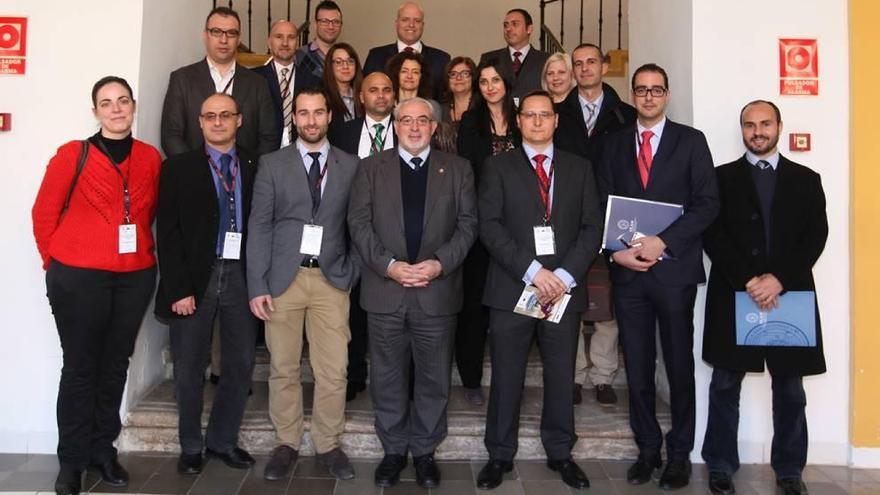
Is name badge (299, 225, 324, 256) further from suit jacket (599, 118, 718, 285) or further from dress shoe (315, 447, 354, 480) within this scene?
suit jacket (599, 118, 718, 285)

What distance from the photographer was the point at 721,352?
313 cm

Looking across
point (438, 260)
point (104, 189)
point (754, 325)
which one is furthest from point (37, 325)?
point (754, 325)

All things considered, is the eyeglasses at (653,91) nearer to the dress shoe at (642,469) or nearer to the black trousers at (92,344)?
the dress shoe at (642,469)

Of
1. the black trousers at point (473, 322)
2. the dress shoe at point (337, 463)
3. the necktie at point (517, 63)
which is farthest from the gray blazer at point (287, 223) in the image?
the necktie at point (517, 63)

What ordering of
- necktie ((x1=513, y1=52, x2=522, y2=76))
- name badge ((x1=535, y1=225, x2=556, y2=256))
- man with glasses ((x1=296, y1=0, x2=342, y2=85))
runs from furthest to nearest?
necktie ((x1=513, y1=52, x2=522, y2=76)), man with glasses ((x1=296, y1=0, x2=342, y2=85)), name badge ((x1=535, y1=225, x2=556, y2=256))

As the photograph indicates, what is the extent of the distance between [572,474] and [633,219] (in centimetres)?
129

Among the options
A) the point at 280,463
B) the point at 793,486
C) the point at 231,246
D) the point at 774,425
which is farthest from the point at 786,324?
the point at 231,246

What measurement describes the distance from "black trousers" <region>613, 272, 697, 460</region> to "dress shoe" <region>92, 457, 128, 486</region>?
2548mm

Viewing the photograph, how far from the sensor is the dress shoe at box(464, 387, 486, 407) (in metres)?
3.67

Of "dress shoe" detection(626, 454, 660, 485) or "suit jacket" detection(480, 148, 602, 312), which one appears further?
"dress shoe" detection(626, 454, 660, 485)

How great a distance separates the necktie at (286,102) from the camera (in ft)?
13.2

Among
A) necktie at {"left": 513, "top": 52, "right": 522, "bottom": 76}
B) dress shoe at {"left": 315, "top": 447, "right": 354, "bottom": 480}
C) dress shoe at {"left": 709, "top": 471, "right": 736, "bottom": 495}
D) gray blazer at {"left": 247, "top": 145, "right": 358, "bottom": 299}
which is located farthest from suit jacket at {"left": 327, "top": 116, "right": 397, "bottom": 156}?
dress shoe at {"left": 709, "top": 471, "right": 736, "bottom": 495}

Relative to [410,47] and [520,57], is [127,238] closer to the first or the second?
[410,47]

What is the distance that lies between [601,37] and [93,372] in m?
7.05
